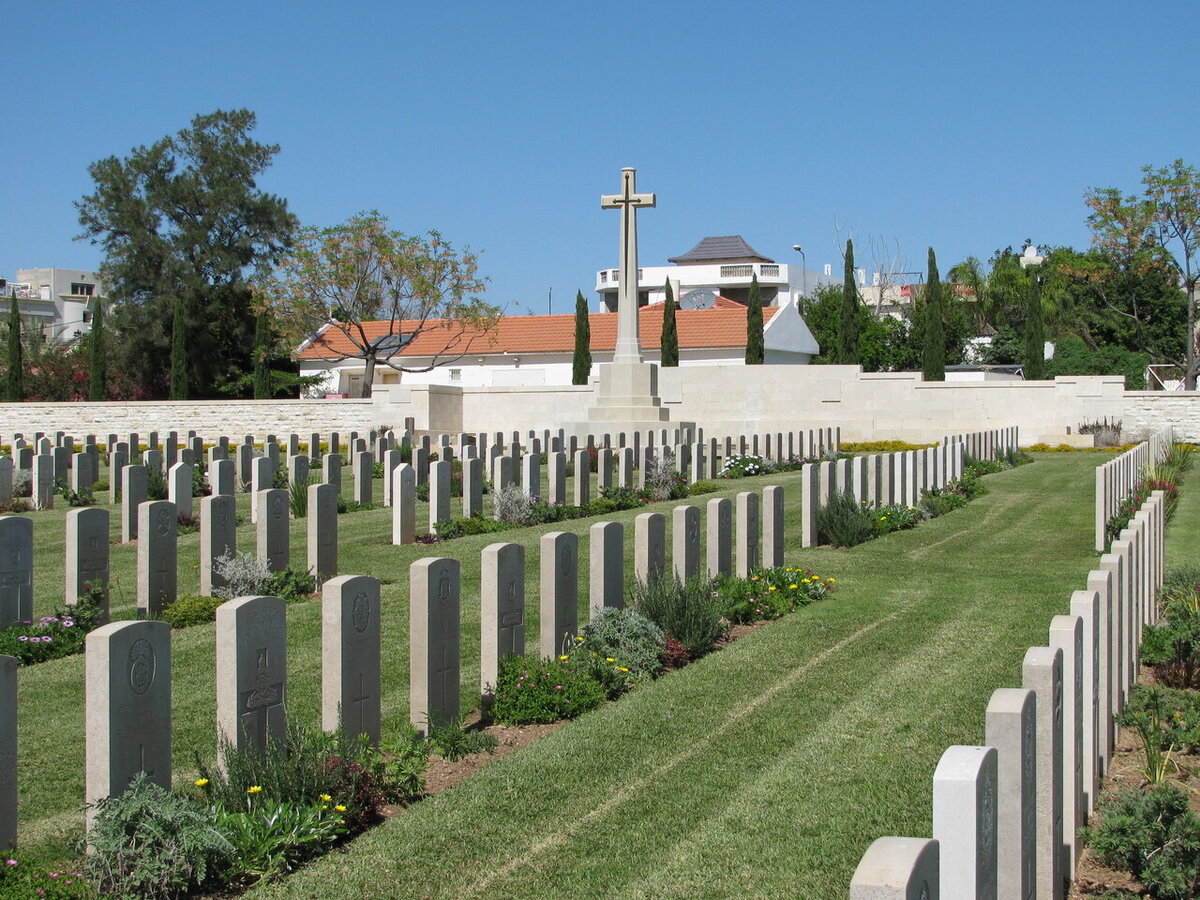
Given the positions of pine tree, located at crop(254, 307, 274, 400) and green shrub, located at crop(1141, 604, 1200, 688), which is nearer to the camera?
green shrub, located at crop(1141, 604, 1200, 688)

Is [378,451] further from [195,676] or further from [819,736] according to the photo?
[819,736]

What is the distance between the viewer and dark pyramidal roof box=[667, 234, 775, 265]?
88375mm

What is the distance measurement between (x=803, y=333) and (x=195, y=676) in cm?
5289

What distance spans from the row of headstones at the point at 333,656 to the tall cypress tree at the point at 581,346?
1571 inches

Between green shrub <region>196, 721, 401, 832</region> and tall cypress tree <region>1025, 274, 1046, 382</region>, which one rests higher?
tall cypress tree <region>1025, 274, 1046, 382</region>

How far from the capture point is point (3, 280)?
82.2m

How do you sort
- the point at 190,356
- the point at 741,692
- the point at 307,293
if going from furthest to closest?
the point at 190,356, the point at 307,293, the point at 741,692

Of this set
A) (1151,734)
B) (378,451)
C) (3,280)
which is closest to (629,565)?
(1151,734)

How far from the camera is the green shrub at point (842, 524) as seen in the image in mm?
12664

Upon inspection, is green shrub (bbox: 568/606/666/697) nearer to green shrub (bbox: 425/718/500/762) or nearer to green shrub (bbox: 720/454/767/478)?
green shrub (bbox: 425/718/500/762)

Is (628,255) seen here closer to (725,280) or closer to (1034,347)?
(1034,347)

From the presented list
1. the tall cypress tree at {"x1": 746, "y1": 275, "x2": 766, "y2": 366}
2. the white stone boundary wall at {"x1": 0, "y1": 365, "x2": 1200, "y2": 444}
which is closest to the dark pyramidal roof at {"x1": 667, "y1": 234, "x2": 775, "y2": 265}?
the tall cypress tree at {"x1": 746, "y1": 275, "x2": 766, "y2": 366}

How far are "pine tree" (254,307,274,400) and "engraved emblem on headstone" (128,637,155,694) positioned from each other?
144 ft

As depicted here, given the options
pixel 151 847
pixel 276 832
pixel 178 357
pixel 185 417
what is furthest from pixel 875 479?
pixel 178 357
